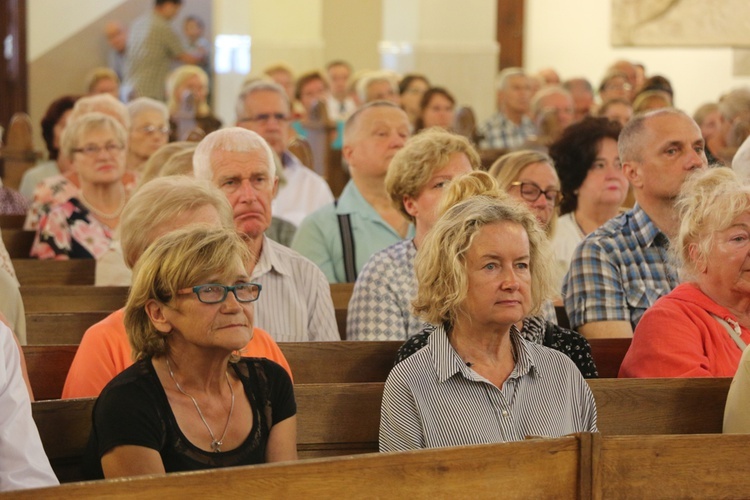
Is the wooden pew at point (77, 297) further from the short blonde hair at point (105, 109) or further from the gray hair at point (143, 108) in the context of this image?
the gray hair at point (143, 108)

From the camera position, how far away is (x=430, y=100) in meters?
8.12

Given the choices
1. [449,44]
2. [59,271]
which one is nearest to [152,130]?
[59,271]

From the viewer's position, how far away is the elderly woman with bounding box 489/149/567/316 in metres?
4.05

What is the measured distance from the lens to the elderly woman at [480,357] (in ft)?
8.52

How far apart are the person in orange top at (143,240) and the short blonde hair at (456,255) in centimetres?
40

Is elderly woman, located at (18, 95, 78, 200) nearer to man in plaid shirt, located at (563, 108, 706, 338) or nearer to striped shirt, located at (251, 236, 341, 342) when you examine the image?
striped shirt, located at (251, 236, 341, 342)

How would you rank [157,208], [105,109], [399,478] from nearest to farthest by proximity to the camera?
[399,478], [157,208], [105,109]

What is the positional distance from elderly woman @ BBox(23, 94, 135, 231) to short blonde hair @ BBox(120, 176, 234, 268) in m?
2.23

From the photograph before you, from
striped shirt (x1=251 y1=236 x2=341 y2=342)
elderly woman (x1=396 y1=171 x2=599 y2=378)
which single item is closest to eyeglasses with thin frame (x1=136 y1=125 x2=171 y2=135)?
striped shirt (x1=251 y1=236 x2=341 y2=342)

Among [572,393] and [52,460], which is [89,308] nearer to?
[52,460]

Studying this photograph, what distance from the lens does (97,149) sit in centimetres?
514

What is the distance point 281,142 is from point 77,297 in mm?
2233

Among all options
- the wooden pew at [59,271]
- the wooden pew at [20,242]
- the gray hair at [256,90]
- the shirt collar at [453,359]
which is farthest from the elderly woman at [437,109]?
the shirt collar at [453,359]

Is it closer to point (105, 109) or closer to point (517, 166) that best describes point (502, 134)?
point (105, 109)
